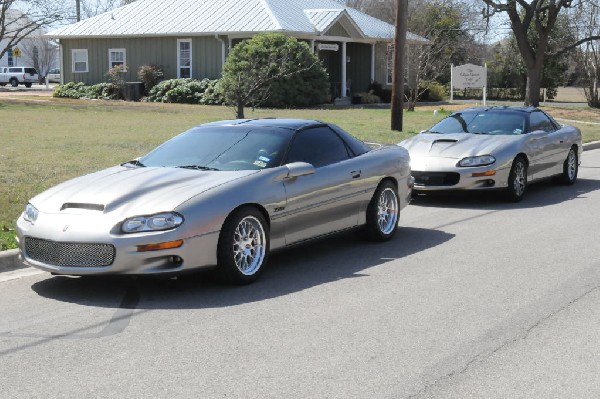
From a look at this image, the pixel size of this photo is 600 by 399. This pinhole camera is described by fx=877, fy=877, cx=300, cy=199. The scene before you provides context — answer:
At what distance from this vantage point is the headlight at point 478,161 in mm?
12141

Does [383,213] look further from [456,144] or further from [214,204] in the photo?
[456,144]

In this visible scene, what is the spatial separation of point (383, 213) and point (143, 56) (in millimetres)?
36833

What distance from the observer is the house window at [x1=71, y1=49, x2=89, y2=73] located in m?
46.4

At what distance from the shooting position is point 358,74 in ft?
154

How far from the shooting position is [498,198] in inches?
511

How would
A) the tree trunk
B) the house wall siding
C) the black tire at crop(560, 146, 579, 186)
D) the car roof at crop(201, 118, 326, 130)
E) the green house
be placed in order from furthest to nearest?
the house wall siding
the green house
the tree trunk
the black tire at crop(560, 146, 579, 186)
the car roof at crop(201, 118, 326, 130)

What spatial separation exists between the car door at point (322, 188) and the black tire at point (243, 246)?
0.47 metres

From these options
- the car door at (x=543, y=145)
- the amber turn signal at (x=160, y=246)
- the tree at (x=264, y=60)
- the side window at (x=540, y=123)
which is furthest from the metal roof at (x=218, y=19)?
the amber turn signal at (x=160, y=246)

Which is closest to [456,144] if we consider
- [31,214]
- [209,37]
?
[31,214]

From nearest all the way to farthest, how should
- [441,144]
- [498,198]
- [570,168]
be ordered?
[441,144], [498,198], [570,168]

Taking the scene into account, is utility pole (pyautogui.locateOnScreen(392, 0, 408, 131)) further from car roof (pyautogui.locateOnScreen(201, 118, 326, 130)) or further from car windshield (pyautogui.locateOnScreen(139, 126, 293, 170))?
car windshield (pyautogui.locateOnScreen(139, 126, 293, 170))

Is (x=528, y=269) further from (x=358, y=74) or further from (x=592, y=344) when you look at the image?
(x=358, y=74)

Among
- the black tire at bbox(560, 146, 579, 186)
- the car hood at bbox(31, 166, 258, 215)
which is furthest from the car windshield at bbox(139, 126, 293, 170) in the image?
the black tire at bbox(560, 146, 579, 186)

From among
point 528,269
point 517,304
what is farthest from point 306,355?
point 528,269
